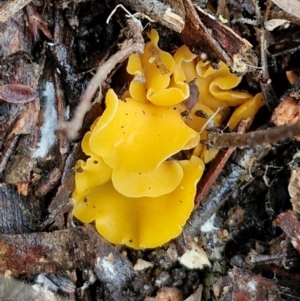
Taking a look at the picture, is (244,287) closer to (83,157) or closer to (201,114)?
(201,114)

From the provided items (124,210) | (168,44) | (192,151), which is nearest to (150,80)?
(168,44)

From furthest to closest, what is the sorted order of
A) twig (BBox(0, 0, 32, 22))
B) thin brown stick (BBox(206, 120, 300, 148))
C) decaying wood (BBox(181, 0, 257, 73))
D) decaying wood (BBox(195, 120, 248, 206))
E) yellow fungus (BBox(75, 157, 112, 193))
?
decaying wood (BBox(195, 120, 248, 206))
yellow fungus (BBox(75, 157, 112, 193))
decaying wood (BBox(181, 0, 257, 73))
twig (BBox(0, 0, 32, 22))
thin brown stick (BBox(206, 120, 300, 148))

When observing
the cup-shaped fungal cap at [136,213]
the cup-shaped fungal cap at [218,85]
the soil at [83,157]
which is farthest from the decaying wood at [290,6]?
the cup-shaped fungal cap at [136,213]

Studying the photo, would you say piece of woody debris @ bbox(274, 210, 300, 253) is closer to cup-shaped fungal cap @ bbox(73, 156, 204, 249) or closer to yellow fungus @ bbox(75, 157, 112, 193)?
cup-shaped fungal cap @ bbox(73, 156, 204, 249)

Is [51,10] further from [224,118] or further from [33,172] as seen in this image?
[224,118]

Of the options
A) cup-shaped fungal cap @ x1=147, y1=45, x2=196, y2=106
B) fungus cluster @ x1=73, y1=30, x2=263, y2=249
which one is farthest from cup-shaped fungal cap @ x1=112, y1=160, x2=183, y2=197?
cup-shaped fungal cap @ x1=147, y1=45, x2=196, y2=106

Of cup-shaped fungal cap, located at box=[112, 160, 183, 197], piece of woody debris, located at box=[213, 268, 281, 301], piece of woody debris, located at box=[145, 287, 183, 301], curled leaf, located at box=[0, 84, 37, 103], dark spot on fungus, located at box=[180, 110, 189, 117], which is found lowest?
piece of woody debris, located at box=[213, 268, 281, 301]

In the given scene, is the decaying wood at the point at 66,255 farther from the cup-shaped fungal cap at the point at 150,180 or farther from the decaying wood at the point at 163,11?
the decaying wood at the point at 163,11
